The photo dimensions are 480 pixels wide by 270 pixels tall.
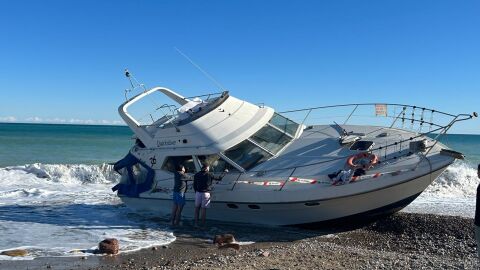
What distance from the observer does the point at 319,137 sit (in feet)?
40.3

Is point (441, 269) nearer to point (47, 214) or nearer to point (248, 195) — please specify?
point (248, 195)

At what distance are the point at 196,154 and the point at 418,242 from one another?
541cm

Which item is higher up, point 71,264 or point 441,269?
point 441,269

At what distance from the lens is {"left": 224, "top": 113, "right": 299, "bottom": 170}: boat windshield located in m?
11.5

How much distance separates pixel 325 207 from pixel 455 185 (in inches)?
441

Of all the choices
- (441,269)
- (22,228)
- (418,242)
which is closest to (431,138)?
(418,242)

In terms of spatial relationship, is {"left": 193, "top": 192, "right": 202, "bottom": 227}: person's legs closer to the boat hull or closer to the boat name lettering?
the boat hull

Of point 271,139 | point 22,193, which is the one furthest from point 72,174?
point 271,139

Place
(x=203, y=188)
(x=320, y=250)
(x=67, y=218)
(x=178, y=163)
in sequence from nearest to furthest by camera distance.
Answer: (x=320, y=250) < (x=203, y=188) < (x=178, y=163) < (x=67, y=218)

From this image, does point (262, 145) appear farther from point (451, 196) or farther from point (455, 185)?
point (455, 185)

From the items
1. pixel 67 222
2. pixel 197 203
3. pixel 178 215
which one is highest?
pixel 197 203

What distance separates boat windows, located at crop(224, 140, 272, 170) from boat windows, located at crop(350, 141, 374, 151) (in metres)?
2.03

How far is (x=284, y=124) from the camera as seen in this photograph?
1302cm

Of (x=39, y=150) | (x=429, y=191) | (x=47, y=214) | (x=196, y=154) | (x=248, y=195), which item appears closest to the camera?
(x=248, y=195)
